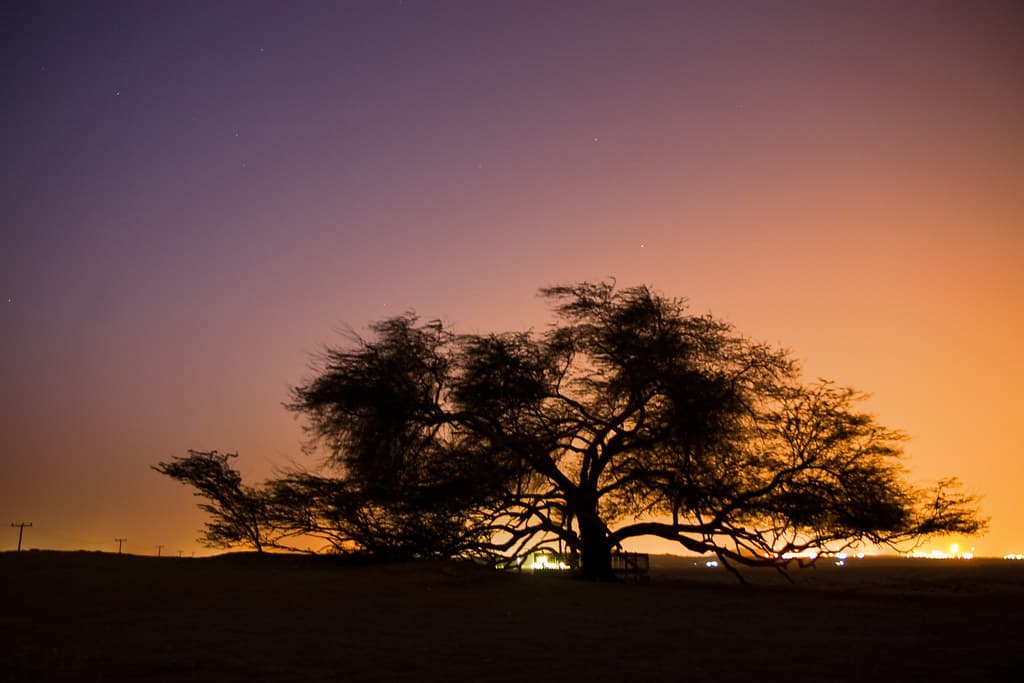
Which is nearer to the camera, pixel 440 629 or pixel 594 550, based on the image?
pixel 440 629

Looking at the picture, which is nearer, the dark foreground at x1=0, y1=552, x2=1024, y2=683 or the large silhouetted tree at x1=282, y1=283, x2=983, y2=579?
the dark foreground at x1=0, y1=552, x2=1024, y2=683

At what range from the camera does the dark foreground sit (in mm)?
9344

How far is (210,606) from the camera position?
14.3 metres

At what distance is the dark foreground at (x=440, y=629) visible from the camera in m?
9.34

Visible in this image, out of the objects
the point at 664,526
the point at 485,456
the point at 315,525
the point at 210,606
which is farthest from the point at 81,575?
the point at 664,526

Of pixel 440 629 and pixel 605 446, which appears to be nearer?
pixel 440 629

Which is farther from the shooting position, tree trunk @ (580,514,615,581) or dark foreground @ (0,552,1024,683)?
tree trunk @ (580,514,615,581)

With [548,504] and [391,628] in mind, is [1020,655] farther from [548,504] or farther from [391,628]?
[548,504]

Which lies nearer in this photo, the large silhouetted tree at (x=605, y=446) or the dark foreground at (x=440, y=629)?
the dark foreground at (x=440, y=629)

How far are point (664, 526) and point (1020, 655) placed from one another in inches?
564

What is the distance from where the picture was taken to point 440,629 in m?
12.8

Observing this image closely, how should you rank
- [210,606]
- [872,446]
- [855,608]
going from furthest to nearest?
1. [872,446]
2. [855,608]
3. [210,606]

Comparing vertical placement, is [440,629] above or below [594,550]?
below

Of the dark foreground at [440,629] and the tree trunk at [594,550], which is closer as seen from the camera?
the dark foreground at [440,629]
